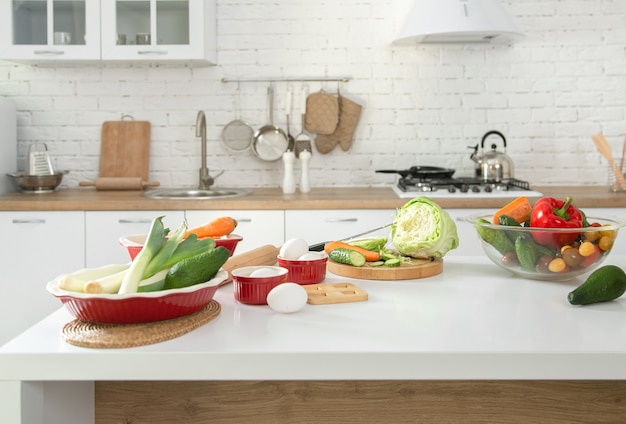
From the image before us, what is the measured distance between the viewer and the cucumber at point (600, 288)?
60.1 inches

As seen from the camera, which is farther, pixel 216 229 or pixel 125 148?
pixel 125 148

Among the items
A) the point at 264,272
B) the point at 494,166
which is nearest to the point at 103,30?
the point at 494,166

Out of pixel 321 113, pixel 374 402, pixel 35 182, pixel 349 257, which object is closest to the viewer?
pixel 374 402

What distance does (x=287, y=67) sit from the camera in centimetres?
423

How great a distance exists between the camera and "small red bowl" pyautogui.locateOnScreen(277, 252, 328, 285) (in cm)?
175

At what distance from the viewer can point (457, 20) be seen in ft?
11.8

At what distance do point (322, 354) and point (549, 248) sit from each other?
75 centimetres

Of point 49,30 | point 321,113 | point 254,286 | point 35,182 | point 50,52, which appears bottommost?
point 254,286

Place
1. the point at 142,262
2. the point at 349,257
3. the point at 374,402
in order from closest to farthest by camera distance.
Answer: the point at 142,262
the point at 374,402
the point at 349,257

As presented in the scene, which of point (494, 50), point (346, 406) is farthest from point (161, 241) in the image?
point (494, 50)

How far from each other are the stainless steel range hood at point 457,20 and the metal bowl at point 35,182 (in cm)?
206

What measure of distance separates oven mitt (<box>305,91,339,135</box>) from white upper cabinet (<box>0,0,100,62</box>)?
1.21 meters

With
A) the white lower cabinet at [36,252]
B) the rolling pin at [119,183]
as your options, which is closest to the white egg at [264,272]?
the white lower cabinet at [36,252]

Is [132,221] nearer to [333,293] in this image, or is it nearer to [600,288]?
[333,293]
